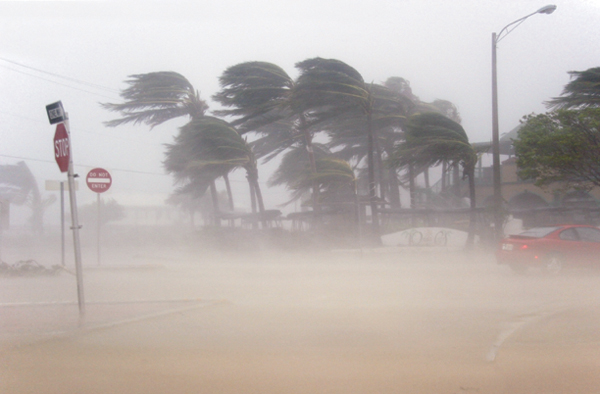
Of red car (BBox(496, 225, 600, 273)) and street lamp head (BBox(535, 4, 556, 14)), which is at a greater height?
street lamp head (BBox(535, 4, 556, 14))

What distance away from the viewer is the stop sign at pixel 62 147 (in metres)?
6.72

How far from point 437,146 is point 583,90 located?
254 inches

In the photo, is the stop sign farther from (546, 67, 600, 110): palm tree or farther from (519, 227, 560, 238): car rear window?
(546, 67, 600, 110): palm tree

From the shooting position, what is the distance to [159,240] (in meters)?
27.5

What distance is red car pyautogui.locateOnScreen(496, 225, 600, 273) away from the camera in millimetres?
12164

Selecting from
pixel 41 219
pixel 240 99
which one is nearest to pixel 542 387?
pixel 240 99

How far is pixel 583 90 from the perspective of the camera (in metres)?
21.5

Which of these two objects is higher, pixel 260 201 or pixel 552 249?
pixel 260 201

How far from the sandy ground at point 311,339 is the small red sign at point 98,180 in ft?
8.99

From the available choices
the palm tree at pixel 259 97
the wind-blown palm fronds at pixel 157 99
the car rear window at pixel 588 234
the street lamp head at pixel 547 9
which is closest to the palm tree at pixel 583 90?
the street lamp head at pixel 547 9

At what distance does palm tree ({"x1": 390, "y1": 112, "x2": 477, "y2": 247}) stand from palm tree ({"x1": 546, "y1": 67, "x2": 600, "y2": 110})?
13.8 ft

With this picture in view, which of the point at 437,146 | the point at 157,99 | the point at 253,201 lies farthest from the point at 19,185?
the point at 437,146

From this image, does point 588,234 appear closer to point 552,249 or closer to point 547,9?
point 552,249

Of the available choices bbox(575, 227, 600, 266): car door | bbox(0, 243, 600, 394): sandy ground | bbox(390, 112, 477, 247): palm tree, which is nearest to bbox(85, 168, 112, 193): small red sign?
bbox(0, 243, 600, 394): sandy ground
